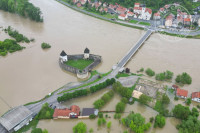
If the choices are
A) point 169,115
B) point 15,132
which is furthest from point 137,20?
point 15,132

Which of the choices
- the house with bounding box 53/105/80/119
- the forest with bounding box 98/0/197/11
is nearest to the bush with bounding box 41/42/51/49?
the house with bounding box 53/105/80/119

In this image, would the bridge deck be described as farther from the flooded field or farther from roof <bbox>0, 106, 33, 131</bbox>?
roof <bbox>0, 106, 33, 131</bbox>

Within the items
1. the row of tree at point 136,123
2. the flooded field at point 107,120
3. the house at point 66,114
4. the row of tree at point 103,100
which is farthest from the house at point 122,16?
the house at point 66,114

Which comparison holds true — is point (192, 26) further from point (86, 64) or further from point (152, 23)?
point (86, 64)

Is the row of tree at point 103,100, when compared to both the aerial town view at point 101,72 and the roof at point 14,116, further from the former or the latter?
the roof at point 14,116

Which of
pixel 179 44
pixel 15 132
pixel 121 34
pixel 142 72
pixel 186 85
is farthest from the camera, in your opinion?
pixel 121 34
